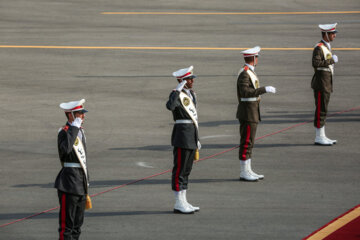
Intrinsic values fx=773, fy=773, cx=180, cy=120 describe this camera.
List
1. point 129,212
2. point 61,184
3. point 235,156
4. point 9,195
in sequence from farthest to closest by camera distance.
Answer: point 235,156, point 9,195, point 129,212, point 61,184

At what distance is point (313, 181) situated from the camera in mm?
14203

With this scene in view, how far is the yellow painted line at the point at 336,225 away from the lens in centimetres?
1136

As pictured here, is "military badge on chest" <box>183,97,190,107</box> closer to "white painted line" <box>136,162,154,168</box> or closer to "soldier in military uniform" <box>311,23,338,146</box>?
"white painted line" <box>136,162,154,168</box>

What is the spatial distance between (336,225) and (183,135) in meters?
2.77

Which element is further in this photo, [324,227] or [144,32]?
[144,32]

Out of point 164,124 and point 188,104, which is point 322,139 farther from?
point 188,104

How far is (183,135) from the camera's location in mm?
12414

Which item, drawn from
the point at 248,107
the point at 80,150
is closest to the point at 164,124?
the point at 248,107

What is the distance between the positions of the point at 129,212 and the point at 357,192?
158 inches

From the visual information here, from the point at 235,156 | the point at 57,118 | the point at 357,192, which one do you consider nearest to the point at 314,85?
the point at 235,156

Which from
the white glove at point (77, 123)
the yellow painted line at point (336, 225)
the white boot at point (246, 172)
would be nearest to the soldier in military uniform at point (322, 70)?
the white boot at point (246, 172)

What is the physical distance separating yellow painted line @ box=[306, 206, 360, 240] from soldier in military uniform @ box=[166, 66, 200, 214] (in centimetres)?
213

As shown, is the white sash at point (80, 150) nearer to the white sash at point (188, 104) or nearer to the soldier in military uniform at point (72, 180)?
the soldier in military uniform at point (72, 180)

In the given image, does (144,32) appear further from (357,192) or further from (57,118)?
(357,192)
